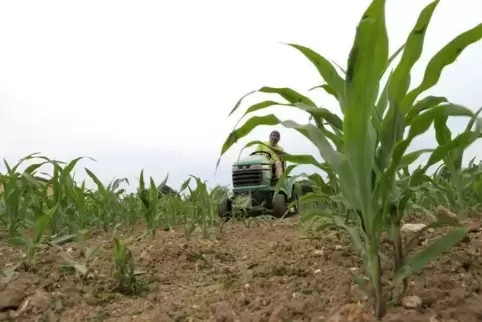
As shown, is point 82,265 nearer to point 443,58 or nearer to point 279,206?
point 443,58

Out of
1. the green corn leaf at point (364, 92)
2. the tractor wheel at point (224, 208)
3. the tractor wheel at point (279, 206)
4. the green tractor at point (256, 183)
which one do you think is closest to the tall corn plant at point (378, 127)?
the green corn leaf at point (364, 92)

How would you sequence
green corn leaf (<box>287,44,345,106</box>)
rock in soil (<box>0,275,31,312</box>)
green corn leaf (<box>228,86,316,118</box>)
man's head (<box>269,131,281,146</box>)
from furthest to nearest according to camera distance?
man's head (<box>269,131,281,146</box>) → rock in soil (<box>0,275,31,312</box>) → green corn leaf (<box>228,86,316,118</box>) → green corn leaf (<box>287,44,345,106</box>)

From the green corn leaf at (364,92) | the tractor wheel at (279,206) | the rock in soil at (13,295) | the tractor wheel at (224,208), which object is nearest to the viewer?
the green corn leaf at (364,92)

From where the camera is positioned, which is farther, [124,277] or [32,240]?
[32,240]

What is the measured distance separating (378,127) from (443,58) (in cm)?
27

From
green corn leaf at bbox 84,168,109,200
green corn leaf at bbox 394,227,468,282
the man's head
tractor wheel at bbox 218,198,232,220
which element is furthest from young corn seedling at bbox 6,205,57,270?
the man's head

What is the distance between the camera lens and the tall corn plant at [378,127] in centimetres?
117

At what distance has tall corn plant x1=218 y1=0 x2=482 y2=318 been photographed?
1.17 m

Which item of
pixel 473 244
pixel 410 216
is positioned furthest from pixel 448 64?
pixel 410 216

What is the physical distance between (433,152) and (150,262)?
153cm

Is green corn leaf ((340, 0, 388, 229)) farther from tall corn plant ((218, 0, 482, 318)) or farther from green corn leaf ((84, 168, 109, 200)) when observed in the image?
green corn leaf ((84, 168, 109, 200))

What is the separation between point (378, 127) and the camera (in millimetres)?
1420

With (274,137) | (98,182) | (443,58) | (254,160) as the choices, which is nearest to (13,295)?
(98,182)

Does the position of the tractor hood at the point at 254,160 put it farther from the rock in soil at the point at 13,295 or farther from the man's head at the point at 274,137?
the rock in soil at the point at 13,295
